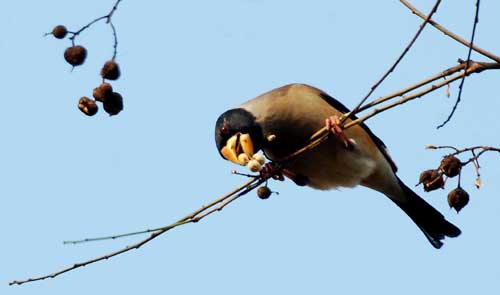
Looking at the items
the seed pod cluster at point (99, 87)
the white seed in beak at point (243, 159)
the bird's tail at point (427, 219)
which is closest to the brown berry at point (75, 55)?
the seed pod cluster at point (99, 87)

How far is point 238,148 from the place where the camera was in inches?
179

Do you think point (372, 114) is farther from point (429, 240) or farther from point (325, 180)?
point (429, 240)

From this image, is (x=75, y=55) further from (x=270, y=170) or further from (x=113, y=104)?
(x=270, y=170)

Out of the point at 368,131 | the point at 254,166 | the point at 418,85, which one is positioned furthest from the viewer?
the point at 368,131

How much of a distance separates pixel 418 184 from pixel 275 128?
1338mm

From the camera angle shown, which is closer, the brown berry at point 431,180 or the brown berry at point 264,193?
the brown berry at point 431,180

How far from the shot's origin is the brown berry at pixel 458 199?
358cm

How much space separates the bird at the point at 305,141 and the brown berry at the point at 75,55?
1.08 m

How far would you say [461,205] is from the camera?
358 centimetres

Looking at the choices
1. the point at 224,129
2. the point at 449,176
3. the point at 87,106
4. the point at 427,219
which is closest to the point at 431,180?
the point at 449,176

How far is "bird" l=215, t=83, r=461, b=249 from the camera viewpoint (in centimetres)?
462

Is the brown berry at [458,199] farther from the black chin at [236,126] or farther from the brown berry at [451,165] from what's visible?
the black chin at [236,126]

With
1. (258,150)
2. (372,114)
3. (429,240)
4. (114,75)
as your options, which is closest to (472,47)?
(372,114)

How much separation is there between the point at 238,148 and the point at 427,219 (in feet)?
6.10
